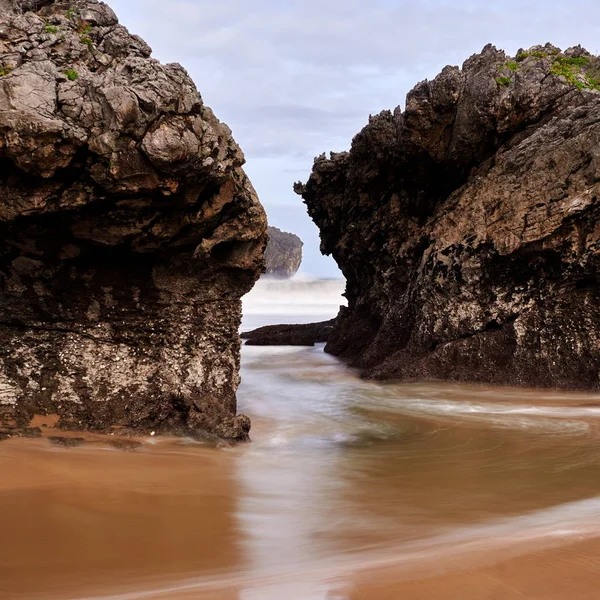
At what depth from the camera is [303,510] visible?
192 inches

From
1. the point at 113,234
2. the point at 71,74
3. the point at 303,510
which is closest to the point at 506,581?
the point at 303,510

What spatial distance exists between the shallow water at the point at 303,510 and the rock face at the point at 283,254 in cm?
5489

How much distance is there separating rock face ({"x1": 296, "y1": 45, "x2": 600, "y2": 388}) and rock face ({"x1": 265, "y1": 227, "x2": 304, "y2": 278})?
4744 cm

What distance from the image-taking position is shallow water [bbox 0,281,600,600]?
3.31 meters

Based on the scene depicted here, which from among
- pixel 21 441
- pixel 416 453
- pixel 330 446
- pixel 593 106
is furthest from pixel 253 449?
pixel 593 106

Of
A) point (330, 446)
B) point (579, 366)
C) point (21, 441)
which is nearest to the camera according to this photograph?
point (21, 441)

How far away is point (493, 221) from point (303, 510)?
30.1ft

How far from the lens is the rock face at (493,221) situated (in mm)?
11383

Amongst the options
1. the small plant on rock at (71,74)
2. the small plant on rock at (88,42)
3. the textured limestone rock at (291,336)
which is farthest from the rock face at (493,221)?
the small plant on rock at (71,74)

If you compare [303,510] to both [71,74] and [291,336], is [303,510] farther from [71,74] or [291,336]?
[291,336]

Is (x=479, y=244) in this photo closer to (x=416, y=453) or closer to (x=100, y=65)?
(x=416, y=453)

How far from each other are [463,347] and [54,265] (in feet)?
28.0

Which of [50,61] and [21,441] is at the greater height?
[50,61]

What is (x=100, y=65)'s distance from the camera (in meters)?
7.17
